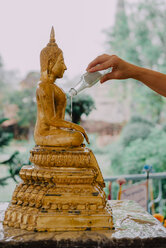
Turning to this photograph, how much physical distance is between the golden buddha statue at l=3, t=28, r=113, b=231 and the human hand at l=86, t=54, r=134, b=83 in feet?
0.49

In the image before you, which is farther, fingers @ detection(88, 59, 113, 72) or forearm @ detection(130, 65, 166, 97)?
forearm @ detection(130, 65, 166, 97)

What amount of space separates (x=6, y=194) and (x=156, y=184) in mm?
2077

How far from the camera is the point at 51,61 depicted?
3.36 feet

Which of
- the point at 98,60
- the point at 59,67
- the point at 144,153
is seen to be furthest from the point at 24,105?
the point at 98,60

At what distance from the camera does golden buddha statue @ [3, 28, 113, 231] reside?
804mm

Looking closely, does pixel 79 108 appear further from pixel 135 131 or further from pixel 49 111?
pixel 135 131

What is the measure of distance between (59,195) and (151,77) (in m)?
0.61

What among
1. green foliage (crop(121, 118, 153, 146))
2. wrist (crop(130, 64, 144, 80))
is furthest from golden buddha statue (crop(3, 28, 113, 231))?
green foliage (crop(121, 118, 153, 146))

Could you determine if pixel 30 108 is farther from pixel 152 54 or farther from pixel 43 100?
pixel 43 100

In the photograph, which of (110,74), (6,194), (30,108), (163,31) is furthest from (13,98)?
(110,74)

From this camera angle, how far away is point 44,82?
100 cm

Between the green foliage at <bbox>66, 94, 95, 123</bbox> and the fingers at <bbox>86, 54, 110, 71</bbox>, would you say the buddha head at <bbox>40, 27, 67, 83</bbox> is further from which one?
the green foliage at <bbox>66, 94, 95, 123</bbox>

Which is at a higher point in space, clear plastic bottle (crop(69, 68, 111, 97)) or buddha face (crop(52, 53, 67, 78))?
buddha face (crop(52, 53, 67, 78))

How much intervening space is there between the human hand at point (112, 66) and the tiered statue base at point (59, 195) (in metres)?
0.29
